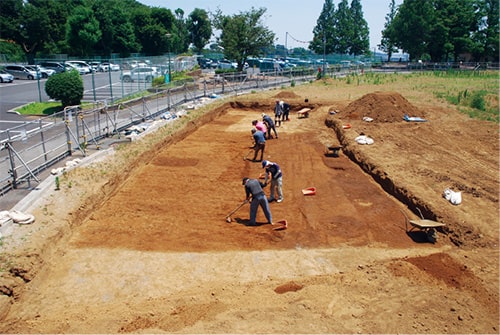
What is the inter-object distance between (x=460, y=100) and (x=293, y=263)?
2618cm

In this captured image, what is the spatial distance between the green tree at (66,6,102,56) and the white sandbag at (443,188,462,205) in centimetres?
5331

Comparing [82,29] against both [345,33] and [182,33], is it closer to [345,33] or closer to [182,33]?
[182,33]

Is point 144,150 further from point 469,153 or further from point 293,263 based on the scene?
point 469,153

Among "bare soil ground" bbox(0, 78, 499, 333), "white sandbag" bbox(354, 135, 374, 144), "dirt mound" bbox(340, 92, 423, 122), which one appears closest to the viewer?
"bare soil ground" bbox(0, 78, 499, 333)

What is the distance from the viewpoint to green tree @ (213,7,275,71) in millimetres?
45094

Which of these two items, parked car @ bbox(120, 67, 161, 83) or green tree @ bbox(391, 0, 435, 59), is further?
green tree @ bbox(391, 0, 435, 59)

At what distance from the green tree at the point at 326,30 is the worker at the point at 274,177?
75.8m

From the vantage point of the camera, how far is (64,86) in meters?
25.1

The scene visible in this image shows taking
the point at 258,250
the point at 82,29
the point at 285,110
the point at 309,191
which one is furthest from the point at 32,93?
the point at 258,250

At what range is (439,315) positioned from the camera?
8023 millimetres

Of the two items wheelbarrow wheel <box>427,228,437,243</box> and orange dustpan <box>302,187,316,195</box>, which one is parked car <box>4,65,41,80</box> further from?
wheelbarrow wheel <box>427,228,437,243</box>

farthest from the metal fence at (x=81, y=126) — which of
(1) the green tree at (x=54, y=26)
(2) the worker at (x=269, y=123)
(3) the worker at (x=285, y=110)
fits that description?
(1) the green tree at (x=54, y=26)

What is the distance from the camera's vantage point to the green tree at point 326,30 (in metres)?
88.8

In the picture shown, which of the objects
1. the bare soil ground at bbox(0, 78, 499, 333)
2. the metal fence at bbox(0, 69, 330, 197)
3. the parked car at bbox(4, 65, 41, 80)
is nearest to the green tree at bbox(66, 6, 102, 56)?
the parked car at bbox(4, 65, 41, 80)
